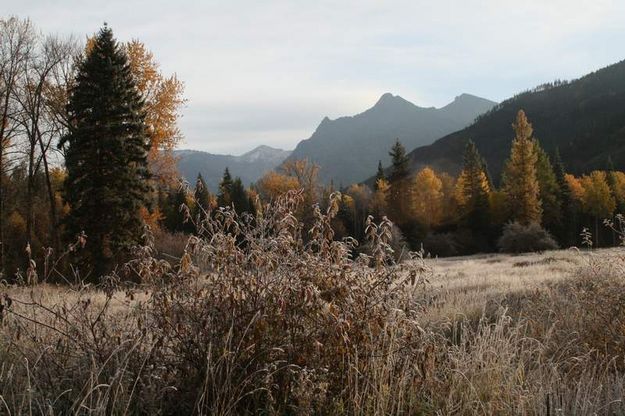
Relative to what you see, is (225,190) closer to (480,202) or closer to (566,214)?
(480,202)

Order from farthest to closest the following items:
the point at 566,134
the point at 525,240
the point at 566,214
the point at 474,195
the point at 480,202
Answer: the point at 566,134 → the point at 566,214 → the point at 474,195 → the point at 480,202 → the point at 525,240

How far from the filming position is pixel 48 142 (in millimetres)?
22594

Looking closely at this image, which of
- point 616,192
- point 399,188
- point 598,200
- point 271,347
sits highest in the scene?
point 399,188

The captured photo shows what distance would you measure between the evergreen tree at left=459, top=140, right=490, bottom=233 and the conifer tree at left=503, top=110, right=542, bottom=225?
7.02 metres

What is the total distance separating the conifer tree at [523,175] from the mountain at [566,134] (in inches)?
3401

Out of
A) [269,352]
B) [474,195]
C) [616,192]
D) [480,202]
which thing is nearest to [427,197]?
[474,195]

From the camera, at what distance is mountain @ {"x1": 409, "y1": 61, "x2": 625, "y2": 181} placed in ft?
456

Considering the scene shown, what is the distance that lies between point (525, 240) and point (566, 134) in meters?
146

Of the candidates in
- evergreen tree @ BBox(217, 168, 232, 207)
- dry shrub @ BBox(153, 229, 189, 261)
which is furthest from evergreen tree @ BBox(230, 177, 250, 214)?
dry shrub @ BBox(153, 229, 189, 261)

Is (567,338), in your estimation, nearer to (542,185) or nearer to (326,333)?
(326,333)

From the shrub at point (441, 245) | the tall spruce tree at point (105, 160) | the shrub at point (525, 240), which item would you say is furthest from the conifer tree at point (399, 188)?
the tall spruce tree at point (105, 160)

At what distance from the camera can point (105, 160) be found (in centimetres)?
2041

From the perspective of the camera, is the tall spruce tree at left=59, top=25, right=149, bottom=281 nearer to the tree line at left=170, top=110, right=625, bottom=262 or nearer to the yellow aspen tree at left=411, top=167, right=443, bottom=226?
the tree line at left=170, top=110, right=625, bottom=262

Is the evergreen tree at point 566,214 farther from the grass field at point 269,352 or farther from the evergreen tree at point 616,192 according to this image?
the grass field at point 269,352
